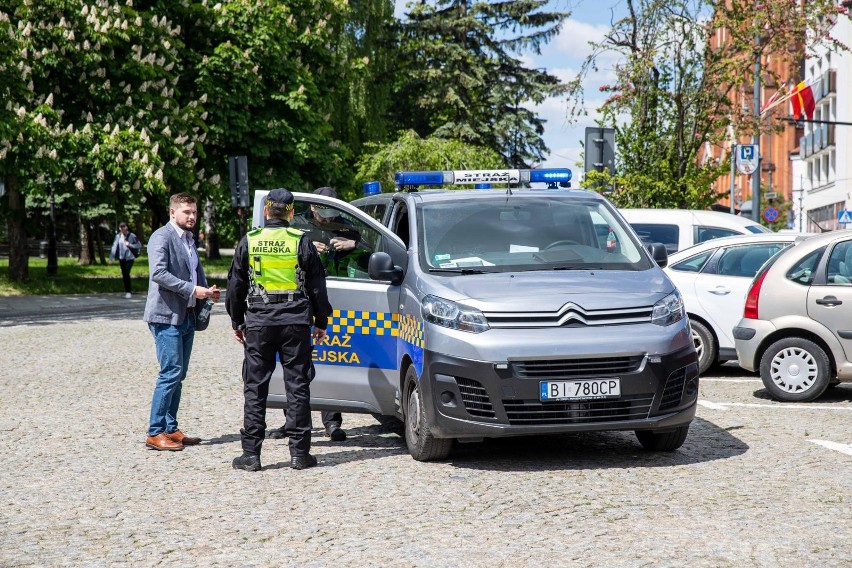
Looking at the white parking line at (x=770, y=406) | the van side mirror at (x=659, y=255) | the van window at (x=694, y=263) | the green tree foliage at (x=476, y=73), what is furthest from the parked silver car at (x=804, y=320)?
the green tree foliage at (x=476, y=73)

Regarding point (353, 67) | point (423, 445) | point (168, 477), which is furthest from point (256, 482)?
point (353, 67)

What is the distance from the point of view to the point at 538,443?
8633 mm

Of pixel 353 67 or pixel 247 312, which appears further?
pixel 353 67

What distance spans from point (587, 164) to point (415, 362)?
1313 centimetres

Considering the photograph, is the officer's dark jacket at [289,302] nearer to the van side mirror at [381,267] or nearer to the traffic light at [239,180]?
the van side mirror at [381,267]

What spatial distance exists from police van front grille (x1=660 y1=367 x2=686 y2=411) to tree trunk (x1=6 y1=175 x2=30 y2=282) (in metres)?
24.1

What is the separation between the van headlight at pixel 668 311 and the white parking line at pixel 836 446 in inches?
57.5

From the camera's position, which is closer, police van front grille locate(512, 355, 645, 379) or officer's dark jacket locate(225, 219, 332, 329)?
police van front grille locate(512, 355, 645, 379)

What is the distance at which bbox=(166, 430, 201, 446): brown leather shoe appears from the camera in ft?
28.2

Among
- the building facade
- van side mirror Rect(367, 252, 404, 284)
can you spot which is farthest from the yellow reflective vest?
the building facade

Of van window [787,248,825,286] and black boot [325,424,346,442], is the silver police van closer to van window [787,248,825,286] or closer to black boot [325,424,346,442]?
black boot [325,424,346,442]

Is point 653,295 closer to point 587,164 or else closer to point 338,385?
point 338,385

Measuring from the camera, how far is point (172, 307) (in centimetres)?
847

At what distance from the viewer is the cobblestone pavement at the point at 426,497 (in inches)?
216
